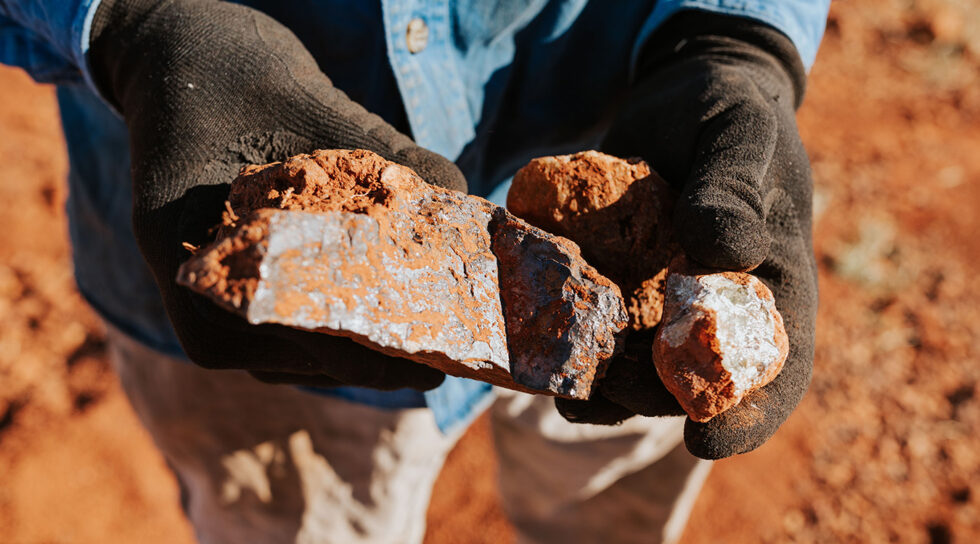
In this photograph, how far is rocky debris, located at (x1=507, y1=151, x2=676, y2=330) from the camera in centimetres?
164

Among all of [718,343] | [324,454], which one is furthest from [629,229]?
[324,454]

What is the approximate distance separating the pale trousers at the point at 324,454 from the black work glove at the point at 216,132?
666mm

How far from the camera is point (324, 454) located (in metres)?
2.29

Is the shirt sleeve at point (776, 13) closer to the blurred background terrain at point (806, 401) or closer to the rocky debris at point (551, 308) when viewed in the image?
the rocky debris at point (551, 308)

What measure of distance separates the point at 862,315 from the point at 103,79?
14.5 feet

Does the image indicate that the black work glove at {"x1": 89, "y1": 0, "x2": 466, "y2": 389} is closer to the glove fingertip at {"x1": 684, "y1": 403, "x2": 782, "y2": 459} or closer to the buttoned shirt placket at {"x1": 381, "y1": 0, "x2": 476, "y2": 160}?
the buttoned shirt placket at {"x1": 381, "y1": 0, "x2": 476, "y2": 160}

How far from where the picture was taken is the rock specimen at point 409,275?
48.3 inches

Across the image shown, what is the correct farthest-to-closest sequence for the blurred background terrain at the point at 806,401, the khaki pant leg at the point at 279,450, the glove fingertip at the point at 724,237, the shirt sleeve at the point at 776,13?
the blurred background terrain at the point at 806,401
the khaki pant leg at the point at 279,450
the shirt sleeve at the point at 776,13
the glove fingertip at the point at 724,237

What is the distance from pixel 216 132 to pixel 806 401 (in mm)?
3593

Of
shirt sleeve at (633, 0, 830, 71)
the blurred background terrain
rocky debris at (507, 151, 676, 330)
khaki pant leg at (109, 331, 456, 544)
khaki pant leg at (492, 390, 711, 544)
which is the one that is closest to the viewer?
rocky debris at (507, 151, 676, 330)

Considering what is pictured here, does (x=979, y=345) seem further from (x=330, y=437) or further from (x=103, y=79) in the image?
(x=103, y=79)

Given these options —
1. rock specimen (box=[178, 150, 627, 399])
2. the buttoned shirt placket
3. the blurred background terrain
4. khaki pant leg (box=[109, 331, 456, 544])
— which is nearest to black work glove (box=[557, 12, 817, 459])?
rock specimen (box=[178, 150, 627, 399])

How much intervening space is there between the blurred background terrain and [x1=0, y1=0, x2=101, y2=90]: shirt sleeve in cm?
254

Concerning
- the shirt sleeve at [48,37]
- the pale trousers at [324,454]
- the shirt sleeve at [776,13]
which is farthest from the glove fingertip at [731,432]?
the shirt sleeve at [48,37]
